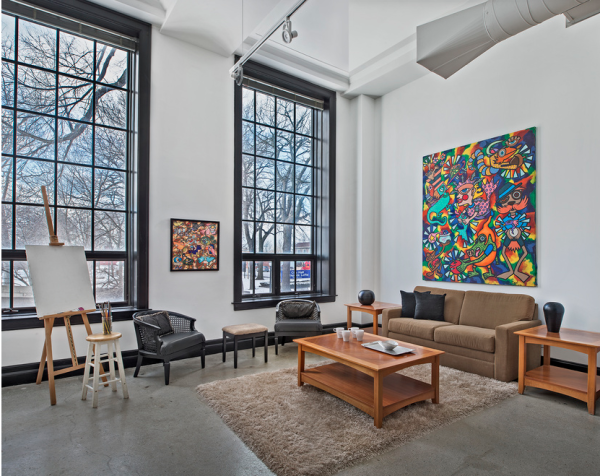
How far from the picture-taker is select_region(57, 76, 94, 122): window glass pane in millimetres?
4855

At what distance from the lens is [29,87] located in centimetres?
466

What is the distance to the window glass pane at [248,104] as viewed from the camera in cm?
627

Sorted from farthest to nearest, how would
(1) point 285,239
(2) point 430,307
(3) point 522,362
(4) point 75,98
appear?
(1) point 285,239 → (2) point 430,307 → (4) point 75,98 → (3) point 522,362

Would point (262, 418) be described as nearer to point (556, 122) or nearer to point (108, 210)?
point (108, 210)

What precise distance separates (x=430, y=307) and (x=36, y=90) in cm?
560

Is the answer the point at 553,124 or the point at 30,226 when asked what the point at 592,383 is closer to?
the point at 553,124

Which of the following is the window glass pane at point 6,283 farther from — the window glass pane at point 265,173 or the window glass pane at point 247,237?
the window glass pane at point 265,173

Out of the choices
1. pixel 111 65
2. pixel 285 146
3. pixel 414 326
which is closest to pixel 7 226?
pixel 111 65

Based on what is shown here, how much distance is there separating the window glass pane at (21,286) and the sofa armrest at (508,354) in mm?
5202

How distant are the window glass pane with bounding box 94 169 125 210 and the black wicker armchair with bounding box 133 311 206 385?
1.43 meters

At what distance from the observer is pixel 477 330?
4.84 meters

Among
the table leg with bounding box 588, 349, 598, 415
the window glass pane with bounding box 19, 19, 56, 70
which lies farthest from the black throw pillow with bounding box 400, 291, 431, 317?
the window glass pane with bounding box 19, 19, 56, 70

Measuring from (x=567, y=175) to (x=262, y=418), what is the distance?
4322 mm

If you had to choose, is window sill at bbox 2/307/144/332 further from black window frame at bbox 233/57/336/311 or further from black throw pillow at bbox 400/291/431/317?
black throw pillow at bbox 400/291/431/317
